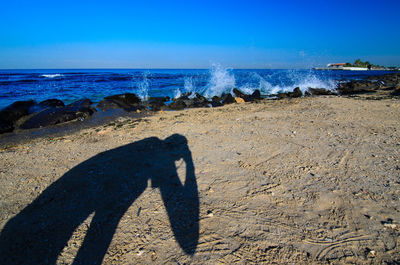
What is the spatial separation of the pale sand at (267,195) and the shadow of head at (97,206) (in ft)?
0.37

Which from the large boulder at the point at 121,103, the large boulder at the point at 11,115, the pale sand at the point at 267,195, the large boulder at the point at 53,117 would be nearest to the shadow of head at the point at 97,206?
the pale sand at the point at 267,195

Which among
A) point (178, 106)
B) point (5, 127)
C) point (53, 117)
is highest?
point (178, 106)

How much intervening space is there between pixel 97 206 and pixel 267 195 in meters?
2.44

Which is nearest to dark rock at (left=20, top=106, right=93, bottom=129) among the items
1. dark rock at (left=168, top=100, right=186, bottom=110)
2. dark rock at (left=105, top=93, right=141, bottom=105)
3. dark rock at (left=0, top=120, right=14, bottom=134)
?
dark rock at (left=0, top=120, right=14, bottom=134)

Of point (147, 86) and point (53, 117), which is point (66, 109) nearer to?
point (53, 117)

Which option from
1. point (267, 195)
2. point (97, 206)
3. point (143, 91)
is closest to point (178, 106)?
point (143, 91)

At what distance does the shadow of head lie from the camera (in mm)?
2281

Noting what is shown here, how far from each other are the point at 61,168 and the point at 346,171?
5.26 metres

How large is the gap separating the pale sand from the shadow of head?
11cm

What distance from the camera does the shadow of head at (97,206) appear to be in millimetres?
2281

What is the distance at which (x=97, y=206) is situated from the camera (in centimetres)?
294

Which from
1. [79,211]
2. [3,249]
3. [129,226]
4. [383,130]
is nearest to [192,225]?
[129,226]

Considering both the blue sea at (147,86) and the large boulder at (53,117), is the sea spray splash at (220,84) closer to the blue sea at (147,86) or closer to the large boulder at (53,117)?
the blue sea at (147,86)

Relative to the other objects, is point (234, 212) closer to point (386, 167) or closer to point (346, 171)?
point (346, 171)
